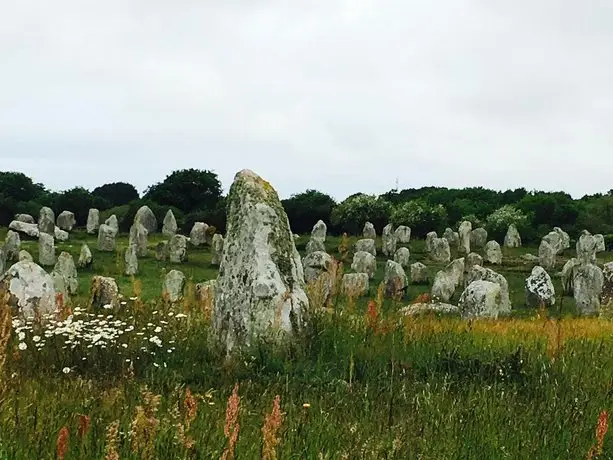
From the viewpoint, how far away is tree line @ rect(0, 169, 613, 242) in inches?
1714

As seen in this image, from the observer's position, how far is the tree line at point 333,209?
43.5 meters

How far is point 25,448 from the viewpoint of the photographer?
3811 millimetres

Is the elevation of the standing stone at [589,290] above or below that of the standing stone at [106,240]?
below

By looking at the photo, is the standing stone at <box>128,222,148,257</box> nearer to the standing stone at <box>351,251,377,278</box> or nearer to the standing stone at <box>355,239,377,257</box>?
the standing stone at <box>355,239,377,257</box>

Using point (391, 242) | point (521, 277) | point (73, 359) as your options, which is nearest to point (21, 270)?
point (73, 359)

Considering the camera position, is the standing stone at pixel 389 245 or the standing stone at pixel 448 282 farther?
the standing stone at pixel 389 245

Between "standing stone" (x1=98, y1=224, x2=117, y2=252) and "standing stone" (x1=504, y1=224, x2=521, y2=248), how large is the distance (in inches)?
723

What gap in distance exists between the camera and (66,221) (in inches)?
1645

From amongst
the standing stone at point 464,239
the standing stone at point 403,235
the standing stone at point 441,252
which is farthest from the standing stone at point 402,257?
the standing stone at point 403,235

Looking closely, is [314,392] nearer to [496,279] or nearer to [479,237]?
[496,279]

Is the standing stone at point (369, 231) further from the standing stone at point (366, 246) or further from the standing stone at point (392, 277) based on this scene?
the standing stone at point (392, 277)

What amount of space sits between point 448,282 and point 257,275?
1575 cm

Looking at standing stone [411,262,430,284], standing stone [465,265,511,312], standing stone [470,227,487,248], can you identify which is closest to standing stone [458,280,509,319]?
standing stone [465,265,511,312]

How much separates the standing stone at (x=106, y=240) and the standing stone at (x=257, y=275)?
2379cm
